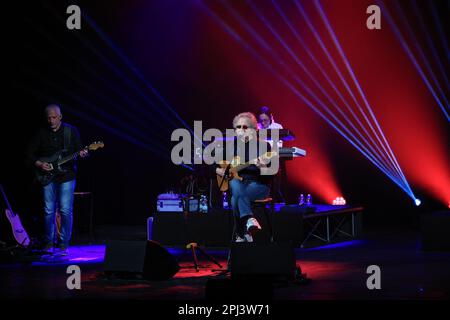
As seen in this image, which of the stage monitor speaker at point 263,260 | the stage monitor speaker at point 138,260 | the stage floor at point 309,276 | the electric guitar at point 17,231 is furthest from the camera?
the electric guitar at point 17,231

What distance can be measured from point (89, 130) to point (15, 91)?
177 cm

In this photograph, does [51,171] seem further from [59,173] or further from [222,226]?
[222,226]

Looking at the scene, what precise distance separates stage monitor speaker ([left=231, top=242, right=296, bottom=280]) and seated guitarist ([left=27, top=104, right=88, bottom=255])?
3.20m

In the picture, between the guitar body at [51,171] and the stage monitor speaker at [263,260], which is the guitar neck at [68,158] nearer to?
the guitar body at [51,171]

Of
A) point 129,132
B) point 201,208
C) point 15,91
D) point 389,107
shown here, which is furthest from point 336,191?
point 15,91

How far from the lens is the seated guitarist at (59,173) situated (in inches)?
290

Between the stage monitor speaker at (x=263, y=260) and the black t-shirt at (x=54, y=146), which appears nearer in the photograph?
the stage monitor speaker at (x=263, y=260)

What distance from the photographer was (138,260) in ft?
17.4

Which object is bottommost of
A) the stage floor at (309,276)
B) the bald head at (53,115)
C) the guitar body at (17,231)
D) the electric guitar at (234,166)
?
the stage floor at (309,276)

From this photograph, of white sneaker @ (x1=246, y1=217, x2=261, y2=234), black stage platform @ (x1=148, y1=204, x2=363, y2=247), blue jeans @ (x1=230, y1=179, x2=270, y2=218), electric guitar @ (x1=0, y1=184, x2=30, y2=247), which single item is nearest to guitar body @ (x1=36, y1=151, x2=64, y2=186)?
electric guitar @ (x1=0, y1=184, x2=30, y2=247)

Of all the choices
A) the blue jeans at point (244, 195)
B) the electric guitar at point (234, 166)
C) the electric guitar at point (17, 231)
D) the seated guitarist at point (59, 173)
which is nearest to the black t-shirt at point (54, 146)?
the seated guitarist at point (59, 173)

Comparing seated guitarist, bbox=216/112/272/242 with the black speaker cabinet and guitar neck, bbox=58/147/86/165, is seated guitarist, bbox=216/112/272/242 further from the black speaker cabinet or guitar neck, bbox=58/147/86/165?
the black speaker cabinet

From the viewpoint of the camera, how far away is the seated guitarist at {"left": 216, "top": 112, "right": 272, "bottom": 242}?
19.8 ft

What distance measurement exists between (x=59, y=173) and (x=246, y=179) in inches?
98.6
